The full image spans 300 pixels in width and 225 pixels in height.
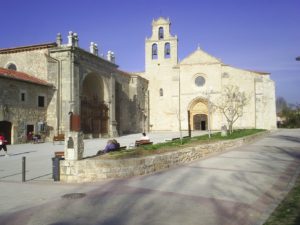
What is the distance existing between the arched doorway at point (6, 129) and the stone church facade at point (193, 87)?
24.0 m

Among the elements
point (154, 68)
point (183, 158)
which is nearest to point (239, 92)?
point (154, 68)

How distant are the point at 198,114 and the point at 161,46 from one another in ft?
37.5

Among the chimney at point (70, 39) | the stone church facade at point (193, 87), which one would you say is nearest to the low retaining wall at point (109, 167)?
the chimney at point (70, 39)

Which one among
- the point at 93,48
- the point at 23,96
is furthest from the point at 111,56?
the point at 23,96

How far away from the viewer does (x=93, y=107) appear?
108 ft

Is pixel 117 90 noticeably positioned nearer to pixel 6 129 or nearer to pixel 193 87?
pixel 193 87

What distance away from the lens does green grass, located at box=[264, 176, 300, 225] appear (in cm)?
574

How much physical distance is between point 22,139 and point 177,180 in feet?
61.6

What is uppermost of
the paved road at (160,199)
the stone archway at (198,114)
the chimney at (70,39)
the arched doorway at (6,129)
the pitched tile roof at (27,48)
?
the chimney at (70,39)

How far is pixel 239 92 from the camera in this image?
148ft

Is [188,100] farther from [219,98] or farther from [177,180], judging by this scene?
[177,180]

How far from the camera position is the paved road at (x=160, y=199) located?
6.21m

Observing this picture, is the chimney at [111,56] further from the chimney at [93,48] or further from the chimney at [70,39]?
the chimney at [70,39]

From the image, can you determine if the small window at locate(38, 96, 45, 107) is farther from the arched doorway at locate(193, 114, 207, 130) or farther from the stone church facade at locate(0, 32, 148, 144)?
the arched doorway at locate(193, 114, 207, 130)
